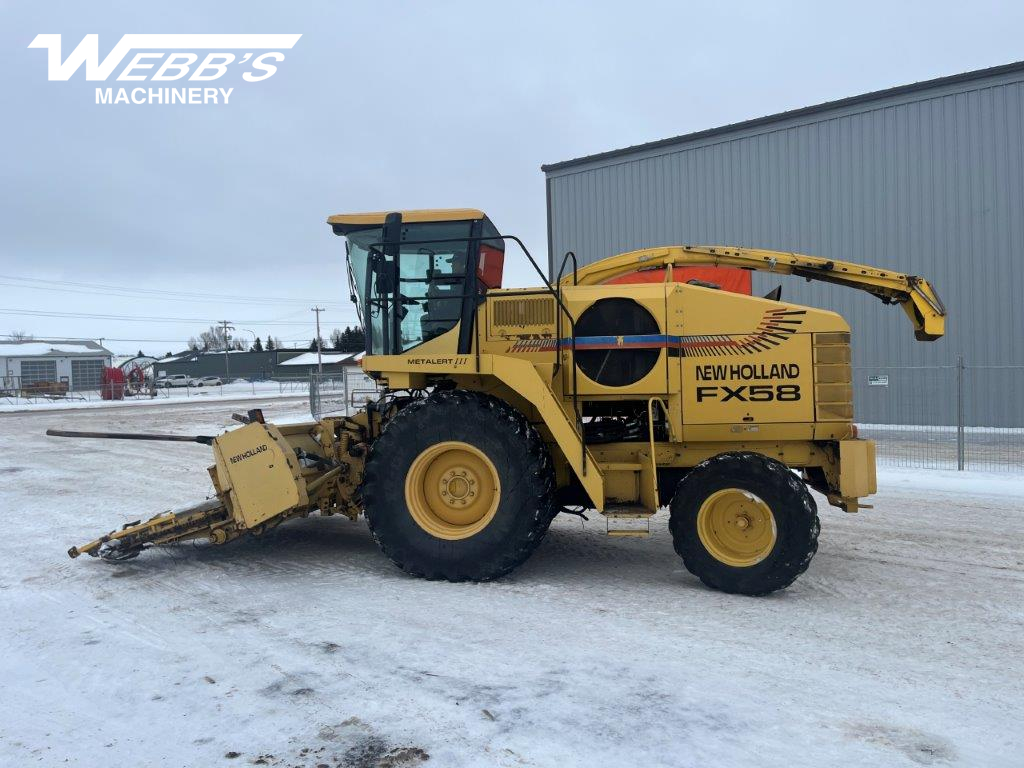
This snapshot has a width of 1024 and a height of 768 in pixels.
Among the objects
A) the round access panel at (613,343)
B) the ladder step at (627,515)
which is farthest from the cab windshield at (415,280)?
the ladder step at (627,515)

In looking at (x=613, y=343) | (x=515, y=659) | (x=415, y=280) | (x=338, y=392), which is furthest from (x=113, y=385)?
(x=515, y=659)

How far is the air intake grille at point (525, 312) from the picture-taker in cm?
568

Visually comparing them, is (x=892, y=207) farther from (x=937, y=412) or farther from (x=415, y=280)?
(x=415, y=280)

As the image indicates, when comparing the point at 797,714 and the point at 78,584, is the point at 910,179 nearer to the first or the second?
the point at 797,714

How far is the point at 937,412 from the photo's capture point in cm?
1445

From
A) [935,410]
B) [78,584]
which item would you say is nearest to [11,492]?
[78,584]

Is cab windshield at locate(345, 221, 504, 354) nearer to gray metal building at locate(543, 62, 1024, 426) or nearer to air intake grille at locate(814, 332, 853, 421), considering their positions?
air intake grille at locate(814, 332, 853, 421)

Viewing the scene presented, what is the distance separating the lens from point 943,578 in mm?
5508

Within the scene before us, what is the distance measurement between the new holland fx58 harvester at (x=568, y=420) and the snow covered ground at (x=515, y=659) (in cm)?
40

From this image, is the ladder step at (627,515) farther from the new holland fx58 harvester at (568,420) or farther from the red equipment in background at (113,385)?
the red equipment in background at (113,385)

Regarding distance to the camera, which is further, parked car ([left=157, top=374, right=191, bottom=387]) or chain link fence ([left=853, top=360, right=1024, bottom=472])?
parked car ([left=157, top=374, right=191, bottom=387])

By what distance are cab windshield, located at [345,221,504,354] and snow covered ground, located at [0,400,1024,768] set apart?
1.90 m

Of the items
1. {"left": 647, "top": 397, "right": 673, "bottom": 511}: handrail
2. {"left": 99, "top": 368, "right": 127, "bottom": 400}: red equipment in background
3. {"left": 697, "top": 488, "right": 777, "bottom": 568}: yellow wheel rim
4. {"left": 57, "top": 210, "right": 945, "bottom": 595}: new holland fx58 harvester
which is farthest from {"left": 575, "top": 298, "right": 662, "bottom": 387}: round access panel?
{"left": 99, "top": 368, "right": 127, "bottom": 400}: red equipment in background

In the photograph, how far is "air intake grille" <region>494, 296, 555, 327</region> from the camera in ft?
18.6
